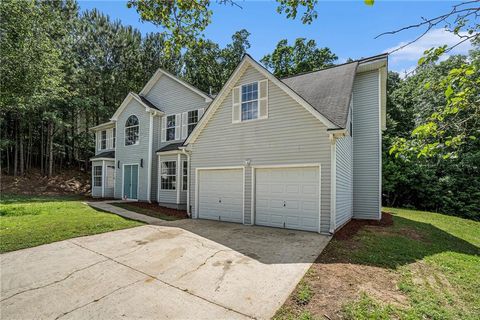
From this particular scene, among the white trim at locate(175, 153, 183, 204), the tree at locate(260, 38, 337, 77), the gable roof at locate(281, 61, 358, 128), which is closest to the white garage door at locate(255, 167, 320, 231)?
the gable roof at locate(281, 61, 358, 128)

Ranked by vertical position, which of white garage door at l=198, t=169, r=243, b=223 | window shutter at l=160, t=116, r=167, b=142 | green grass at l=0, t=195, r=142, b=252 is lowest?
green grass at l=0, t=195, r=142, b=252

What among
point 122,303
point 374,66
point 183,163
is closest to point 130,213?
point 183,163

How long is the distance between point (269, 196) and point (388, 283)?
4699mm

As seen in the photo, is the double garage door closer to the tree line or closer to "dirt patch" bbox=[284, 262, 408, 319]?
"dirt patch" bbox=[284, 262, 408, 319]

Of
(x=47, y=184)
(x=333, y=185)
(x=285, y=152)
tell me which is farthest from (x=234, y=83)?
(x=47, y=184)

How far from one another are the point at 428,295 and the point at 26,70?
17.7 m

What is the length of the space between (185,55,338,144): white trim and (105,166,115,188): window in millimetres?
9900

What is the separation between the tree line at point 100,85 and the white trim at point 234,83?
358cm

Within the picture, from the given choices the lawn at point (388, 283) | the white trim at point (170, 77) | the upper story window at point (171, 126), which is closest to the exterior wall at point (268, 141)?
the lawn at point (388, 283)

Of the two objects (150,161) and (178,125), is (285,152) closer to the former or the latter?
(178,125)

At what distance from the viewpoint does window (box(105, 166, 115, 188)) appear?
17375 mm

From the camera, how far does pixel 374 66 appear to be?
1084 cm

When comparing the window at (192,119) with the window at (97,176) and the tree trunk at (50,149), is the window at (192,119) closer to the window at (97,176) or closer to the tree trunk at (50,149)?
the window at (97,176)

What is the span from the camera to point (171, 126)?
1519 centimetres
